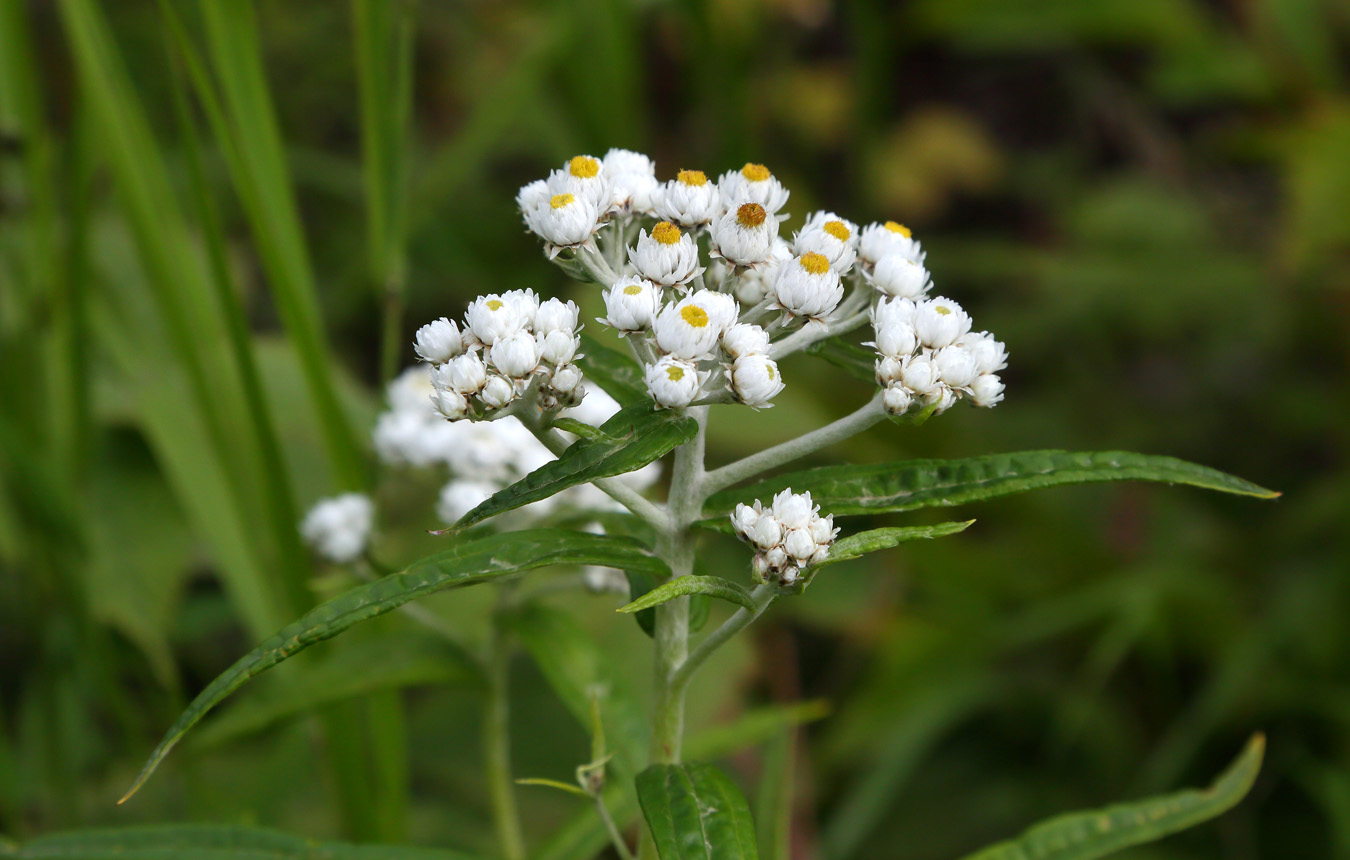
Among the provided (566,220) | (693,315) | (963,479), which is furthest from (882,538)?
(566,220)

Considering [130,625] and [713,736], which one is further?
[130,625]

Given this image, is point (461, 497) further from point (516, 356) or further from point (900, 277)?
point (900, 277)

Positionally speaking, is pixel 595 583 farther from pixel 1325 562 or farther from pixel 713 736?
pixel 1325 562

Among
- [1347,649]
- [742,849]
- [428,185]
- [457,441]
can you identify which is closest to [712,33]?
[428,185]

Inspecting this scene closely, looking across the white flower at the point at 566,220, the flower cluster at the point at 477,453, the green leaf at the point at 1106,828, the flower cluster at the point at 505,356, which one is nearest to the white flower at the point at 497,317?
the flower cluster at the point at 505,356

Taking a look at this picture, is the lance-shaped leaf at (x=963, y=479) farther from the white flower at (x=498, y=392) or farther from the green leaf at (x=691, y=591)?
the white flower at (x=498, y=392)

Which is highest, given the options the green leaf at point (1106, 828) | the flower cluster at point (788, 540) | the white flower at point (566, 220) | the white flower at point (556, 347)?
the white flower at point (566, 220)

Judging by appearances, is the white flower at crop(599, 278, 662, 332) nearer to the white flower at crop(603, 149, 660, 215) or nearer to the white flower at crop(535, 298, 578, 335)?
the white flower at crop(535, 298, 578, 335)

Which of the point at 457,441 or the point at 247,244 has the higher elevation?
the point at 247,244
